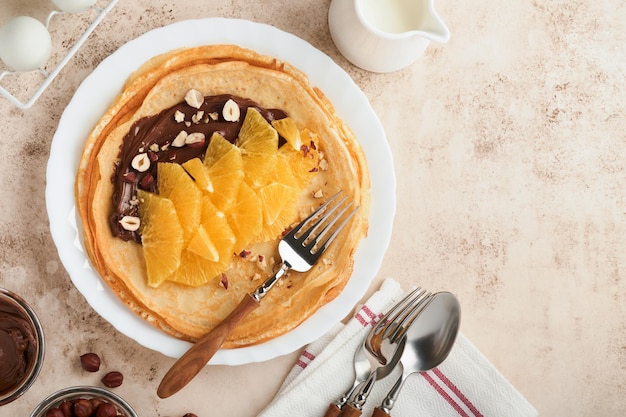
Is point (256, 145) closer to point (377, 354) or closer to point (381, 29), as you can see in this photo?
point (381, 29)

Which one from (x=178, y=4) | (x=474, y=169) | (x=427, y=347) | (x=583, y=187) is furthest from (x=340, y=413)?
(x=178, y=4)

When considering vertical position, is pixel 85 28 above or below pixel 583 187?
above

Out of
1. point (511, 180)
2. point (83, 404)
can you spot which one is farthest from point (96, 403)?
point (511, 180)

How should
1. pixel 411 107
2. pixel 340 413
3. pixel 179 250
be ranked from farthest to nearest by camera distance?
1. pixel 411 107
2. pixel 340 413
3. pixel 179 250

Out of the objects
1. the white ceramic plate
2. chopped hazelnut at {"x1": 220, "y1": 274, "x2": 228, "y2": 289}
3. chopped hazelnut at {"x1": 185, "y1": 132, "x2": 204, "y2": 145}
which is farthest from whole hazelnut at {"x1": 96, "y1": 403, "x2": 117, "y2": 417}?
chopped hazelnut at {"x1": 185, "y1": 132, "x2": 204, "y2": 145}

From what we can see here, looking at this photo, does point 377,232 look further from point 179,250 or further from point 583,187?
point 583,187

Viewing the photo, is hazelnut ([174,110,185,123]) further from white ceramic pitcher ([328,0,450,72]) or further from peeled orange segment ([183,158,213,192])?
white ceramic pitcher ([328,0,450,72])
